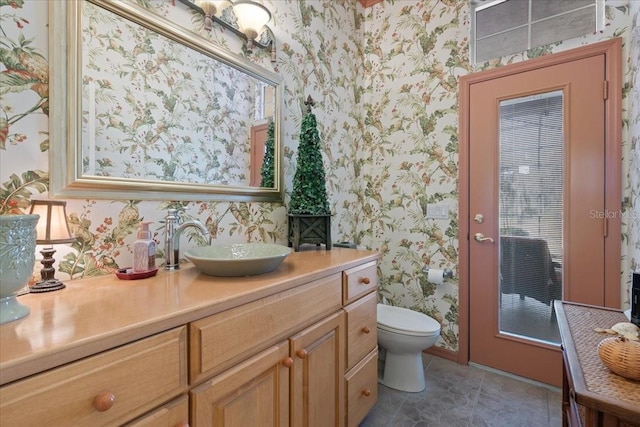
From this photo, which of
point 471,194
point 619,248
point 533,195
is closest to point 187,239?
point 471,194

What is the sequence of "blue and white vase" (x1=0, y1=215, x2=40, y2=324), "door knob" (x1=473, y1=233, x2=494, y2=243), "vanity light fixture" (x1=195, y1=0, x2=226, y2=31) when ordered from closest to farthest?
"blue and white vase" (x1=0, y1=215, x2=40, y2=324), "vanity light fixture" (x1=195, y1=0, x2=226, y2=31), "door knob" (x1=473, y1=233, x2=494, y2=243)

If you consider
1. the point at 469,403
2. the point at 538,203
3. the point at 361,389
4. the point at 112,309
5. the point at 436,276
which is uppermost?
the point at 538,203

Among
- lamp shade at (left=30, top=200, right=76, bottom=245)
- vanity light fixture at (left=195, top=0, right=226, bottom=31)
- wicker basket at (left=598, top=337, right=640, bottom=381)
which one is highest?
vanity light fixture at (left=195, top=0, right=226, bottom=31)

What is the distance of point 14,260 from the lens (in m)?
0.66

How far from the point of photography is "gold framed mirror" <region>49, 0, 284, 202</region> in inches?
39.9

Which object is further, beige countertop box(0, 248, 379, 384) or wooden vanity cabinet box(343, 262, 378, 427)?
wooden vanity cabinet box(343, 262, 378, 427)

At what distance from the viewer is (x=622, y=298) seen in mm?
1725

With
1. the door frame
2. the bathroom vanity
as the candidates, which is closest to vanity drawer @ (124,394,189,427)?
the bathroom vanity

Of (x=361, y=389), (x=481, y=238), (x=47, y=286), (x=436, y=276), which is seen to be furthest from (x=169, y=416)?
(x=481, y=238)

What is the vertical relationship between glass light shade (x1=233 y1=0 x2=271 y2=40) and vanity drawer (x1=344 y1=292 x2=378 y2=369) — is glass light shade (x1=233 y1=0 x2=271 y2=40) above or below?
above

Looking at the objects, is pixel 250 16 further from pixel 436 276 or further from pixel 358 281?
pixel 436 276

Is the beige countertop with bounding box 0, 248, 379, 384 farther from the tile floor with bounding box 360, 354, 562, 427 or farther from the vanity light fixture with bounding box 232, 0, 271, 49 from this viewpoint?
the vanity light fixture with bounding box 232, 0, 271, 49

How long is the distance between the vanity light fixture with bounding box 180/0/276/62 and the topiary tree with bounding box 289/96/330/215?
51 cm

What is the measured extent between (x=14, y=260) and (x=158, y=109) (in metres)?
0.81
